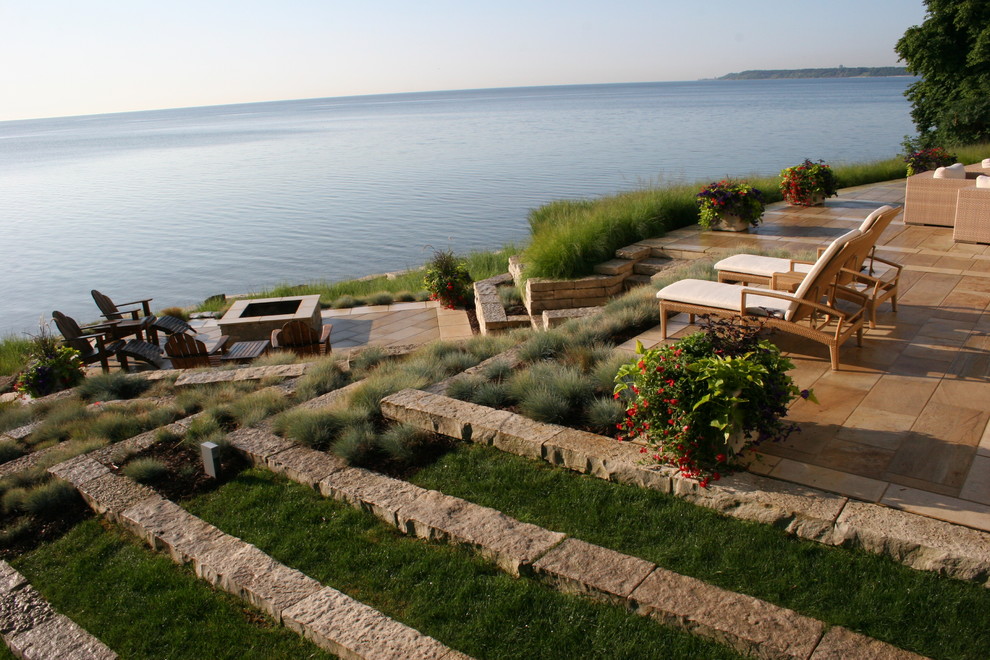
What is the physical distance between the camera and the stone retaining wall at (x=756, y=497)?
2787 millimetres

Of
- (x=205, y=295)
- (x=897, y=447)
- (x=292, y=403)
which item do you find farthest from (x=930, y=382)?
(x=205, y=295)

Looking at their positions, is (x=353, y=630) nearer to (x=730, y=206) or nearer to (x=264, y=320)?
(x=264, y=320)

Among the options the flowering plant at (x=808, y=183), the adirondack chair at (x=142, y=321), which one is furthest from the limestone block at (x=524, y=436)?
the flowering plant at (x=808, y=183)

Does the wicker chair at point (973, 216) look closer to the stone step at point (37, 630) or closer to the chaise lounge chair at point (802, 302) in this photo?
the chaise lounge chair at point (802, 302)

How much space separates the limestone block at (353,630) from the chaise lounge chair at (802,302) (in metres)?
3.29

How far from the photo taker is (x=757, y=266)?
20.5 ft

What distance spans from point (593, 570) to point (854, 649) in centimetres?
95

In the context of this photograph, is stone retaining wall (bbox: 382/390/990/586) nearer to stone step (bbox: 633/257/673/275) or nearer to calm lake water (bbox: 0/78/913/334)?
stone step (bbox: 633/257/673/275)

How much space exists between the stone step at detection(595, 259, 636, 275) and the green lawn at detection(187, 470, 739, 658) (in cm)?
546

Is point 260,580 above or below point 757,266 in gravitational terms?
below

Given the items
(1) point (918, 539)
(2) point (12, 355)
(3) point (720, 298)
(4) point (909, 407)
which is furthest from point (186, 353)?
(1) point (918, 539)

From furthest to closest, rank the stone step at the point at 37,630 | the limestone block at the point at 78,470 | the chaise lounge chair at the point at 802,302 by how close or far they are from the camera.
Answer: the chaise lounge chair at the point at 802,302 < the limestone block at the point at 78,470 < the stone step at the point at 37,630

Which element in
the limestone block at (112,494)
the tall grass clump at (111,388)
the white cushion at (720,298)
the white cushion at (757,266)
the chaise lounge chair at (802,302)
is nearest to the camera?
the limestone block at (112,494)

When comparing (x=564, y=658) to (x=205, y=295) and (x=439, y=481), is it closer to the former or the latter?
(x=439, y=481)
